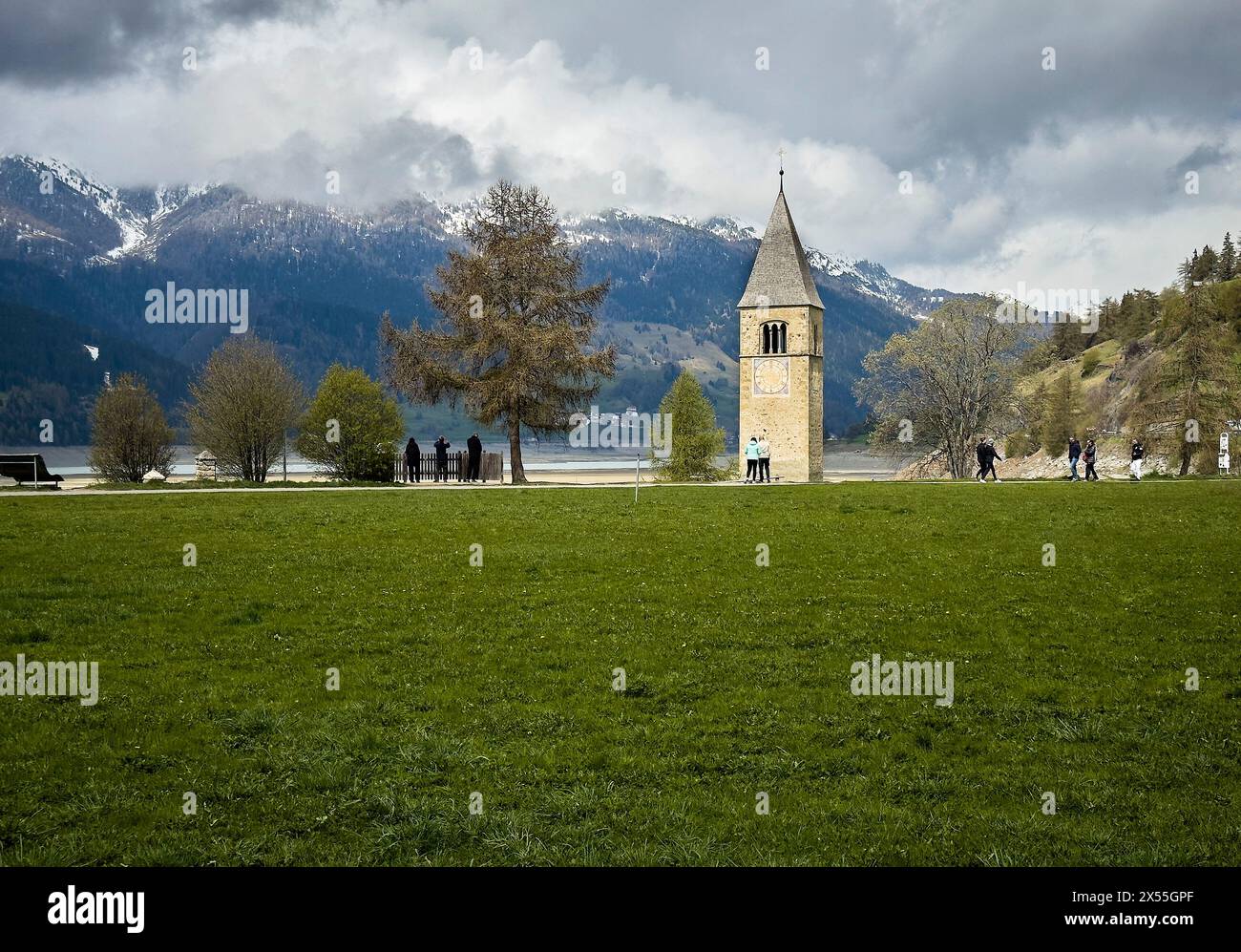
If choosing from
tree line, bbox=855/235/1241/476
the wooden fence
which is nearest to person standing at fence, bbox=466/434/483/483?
the wooden fence

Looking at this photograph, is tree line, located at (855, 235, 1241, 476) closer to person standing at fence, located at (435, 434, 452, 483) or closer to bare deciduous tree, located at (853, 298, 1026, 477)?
bare deciduous tree, located at (853, 298, 1026, 477)

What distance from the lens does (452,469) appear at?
205ft

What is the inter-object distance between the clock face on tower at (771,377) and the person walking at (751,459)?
86.0 ft

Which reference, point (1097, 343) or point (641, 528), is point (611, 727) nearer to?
point (641, 528)

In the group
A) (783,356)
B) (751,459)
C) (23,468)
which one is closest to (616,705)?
(23,468)

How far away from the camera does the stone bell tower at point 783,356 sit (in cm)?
8775

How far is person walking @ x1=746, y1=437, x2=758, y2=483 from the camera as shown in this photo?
188 feet

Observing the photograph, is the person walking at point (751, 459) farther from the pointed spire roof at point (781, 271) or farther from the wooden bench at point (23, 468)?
the wooden bench at point (23, 468)

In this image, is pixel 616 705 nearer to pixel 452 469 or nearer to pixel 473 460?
pixel 473 460

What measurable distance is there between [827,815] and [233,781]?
223 inches

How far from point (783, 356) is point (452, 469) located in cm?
3708

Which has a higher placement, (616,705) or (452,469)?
(452,469)

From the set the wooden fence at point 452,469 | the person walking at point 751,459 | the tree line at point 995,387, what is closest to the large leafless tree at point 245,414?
the wooden fence at point 452,469

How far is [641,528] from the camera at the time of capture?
2905 cm
